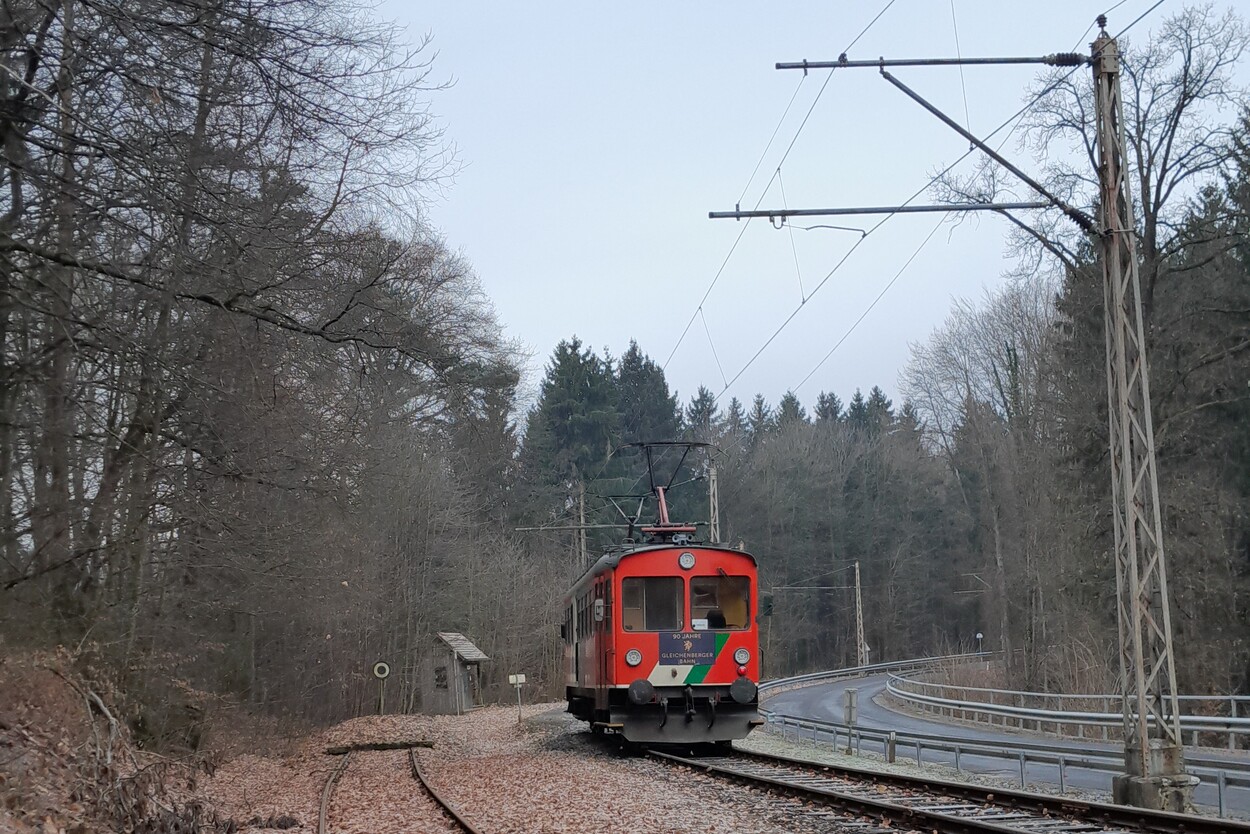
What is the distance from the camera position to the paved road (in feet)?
44.9

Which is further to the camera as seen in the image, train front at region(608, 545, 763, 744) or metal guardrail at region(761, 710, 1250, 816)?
train front at region(608, 545, 763, 744)

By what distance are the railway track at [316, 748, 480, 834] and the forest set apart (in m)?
2.37

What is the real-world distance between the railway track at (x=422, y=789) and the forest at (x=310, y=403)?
2.37 meters

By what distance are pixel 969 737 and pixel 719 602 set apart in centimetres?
1028

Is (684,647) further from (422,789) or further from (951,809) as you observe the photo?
(951,809)

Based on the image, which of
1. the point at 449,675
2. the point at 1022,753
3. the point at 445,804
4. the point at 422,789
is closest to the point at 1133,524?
the point at 1022,753

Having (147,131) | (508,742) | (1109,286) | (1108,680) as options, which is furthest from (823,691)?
(147,131)

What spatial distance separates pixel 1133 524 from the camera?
1094cm

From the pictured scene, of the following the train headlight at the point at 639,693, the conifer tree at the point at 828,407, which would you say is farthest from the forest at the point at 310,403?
the conifer tree at the point at 828,407

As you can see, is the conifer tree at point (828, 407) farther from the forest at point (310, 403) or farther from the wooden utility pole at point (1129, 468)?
the wooden utility pole at point (1129, 468)

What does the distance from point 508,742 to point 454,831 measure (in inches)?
546

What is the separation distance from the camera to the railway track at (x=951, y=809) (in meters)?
8.46

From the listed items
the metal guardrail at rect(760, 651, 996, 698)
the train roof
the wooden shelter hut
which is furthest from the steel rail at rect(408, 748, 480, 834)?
the metal guardrail at rect(760, 651, 996, 698)

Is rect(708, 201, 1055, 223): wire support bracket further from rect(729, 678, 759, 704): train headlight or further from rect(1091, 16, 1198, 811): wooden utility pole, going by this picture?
rect(729, 678, 759, 704): train headlight
